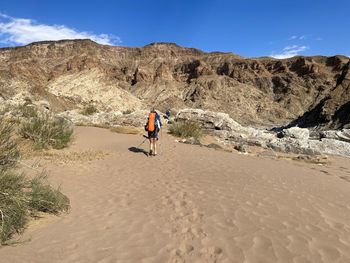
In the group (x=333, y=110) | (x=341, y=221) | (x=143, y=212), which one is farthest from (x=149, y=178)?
(x=333, y=110)

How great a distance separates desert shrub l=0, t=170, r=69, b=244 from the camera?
4637 mm

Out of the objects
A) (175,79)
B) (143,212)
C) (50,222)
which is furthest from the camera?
(175,79)


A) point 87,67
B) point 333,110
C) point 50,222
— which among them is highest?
point 87,67

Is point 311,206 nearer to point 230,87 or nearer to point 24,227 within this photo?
point 24,227

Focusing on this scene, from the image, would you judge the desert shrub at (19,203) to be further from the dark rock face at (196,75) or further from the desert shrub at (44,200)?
the dark rock face at (196,75)

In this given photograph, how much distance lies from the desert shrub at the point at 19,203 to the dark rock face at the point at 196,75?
197 feet

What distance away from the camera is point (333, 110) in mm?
41406

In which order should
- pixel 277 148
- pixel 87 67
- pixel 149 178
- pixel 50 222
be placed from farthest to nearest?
1. pixel 87 67
2. pixel 277 148
3. pixel 149 178
4. pixel 50 222

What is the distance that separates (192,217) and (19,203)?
7.67ft

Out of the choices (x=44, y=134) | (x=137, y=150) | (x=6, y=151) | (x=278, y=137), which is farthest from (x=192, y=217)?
(x=278, y=137)

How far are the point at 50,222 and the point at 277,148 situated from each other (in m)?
12.9

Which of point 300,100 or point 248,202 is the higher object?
point 300,100

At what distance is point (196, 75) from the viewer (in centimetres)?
9106

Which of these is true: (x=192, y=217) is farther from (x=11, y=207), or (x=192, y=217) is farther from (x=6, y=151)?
(x=6, y=151)
